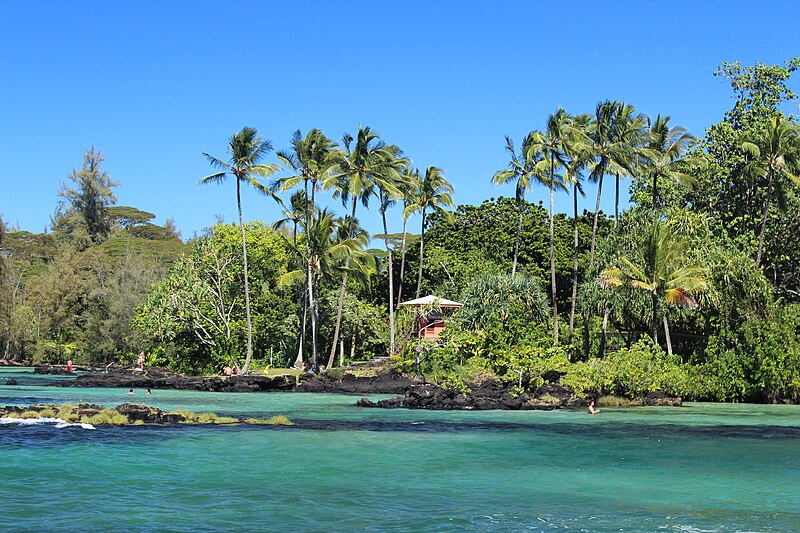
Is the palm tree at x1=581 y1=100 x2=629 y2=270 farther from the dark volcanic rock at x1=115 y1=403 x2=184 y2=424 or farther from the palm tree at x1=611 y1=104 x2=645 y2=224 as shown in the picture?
the dark volcanic rock at x1=115 y1=403 x2=184 y2=424

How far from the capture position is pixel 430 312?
4444 centimetres

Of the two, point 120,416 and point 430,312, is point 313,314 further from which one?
point 120,416

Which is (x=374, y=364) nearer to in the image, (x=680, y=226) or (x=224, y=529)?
(x=680, y=226)

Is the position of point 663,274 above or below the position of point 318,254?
below

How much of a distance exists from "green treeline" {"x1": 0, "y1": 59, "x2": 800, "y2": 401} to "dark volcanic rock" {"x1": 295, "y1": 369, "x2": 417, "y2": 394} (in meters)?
1.42

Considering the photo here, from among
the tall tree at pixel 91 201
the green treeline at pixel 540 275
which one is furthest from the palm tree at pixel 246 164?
the tall tree at pixel 91 201

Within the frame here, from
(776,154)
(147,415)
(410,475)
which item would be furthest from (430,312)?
(410,475)

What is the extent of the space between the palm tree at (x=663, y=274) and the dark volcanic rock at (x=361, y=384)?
10.3 meters

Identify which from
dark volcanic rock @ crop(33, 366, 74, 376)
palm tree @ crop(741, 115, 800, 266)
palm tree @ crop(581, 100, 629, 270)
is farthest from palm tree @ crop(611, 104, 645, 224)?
dark volcanic rock @ crop(33, 366, 74, 376)

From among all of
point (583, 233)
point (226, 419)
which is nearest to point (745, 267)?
point (583, 233)

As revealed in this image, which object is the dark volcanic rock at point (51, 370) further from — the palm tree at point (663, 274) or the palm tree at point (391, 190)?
the palm tree at point (663, 274)

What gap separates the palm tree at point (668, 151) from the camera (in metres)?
41.5

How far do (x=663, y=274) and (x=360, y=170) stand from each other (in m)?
19.3

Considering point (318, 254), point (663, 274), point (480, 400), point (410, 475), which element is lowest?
point (410, 475)
